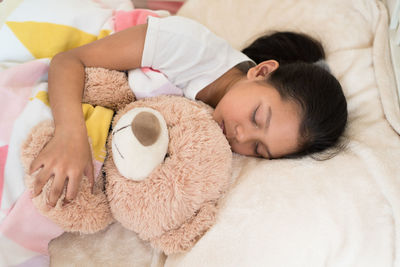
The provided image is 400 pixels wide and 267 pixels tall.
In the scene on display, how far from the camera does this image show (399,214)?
76 centimetres

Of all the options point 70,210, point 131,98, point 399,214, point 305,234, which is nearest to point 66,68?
point 131,98

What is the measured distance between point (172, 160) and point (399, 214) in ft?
1.67

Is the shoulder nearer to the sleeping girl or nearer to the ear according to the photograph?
the sleeping girl

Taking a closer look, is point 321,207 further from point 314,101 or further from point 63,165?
point 63,165

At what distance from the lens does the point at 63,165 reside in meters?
0.71

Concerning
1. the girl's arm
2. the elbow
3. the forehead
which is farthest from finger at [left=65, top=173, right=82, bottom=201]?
the forehead

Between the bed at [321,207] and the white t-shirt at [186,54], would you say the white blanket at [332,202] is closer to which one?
the bed at [321,207]

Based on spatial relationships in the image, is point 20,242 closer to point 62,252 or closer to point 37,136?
point 62,252

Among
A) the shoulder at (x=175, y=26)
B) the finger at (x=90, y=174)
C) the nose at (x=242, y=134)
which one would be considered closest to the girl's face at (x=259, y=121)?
the nose at (x=242, y=134)

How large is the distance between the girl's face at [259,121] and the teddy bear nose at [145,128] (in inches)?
11.0

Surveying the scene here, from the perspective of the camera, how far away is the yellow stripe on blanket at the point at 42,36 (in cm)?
100

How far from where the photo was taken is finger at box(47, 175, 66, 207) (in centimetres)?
69

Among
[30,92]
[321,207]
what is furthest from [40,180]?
[321,207]

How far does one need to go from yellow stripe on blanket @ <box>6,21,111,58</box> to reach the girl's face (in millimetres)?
516
